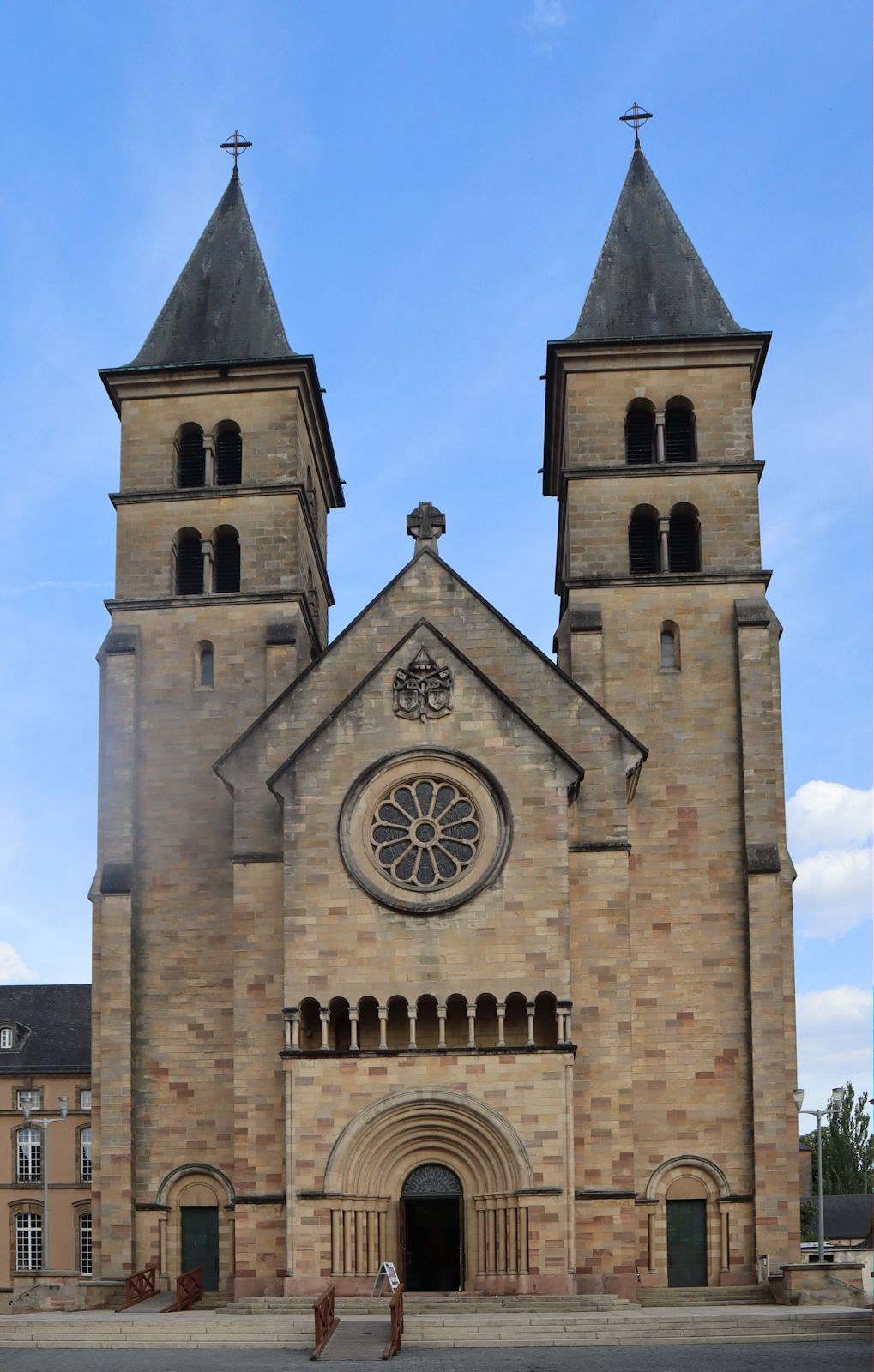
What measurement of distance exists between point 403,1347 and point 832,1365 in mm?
8042

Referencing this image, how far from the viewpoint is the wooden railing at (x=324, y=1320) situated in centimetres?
3234

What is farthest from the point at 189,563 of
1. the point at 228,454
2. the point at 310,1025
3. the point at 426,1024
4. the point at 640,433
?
the point at 426,1024

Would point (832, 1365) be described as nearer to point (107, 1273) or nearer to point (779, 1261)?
point (779, 1261)

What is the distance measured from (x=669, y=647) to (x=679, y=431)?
575 centimetres

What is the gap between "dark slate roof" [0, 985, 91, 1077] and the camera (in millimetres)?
74000

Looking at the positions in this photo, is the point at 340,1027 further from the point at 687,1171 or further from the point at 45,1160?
the point at 45,1160

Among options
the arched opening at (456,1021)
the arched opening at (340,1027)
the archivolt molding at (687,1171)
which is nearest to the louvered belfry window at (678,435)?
the arched opening at (456,1021)

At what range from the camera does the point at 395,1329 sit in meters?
32.3

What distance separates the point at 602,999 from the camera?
40688 millimetres

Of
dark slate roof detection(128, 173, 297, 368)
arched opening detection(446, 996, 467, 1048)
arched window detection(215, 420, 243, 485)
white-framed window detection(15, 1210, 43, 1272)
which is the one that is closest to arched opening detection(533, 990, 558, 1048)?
arched opening detection(446, 996, 467, 1048)

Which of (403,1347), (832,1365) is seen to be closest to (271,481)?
(403,1347)

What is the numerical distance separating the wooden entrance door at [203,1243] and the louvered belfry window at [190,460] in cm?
1762

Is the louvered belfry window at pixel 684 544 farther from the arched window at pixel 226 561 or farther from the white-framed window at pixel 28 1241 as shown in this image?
the white-framed window at pixel 28 1241

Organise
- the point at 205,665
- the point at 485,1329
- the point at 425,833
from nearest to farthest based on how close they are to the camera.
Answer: the point at 485,1329
the point at 425,833
the point at 205,665
